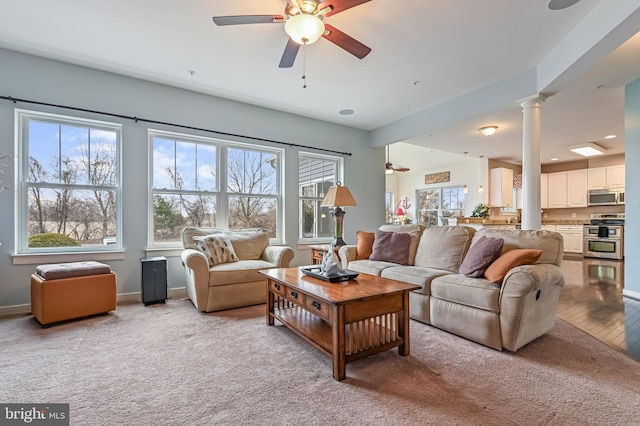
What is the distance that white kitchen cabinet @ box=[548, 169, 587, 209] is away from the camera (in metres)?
7.88

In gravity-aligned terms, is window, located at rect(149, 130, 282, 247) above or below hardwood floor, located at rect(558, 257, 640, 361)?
above

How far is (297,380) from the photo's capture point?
6.13ft

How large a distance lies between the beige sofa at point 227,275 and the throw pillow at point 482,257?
2.13 m

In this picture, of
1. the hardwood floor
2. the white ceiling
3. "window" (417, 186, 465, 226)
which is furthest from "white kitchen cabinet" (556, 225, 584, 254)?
the white ceiling

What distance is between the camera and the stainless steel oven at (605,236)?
22.9 ft

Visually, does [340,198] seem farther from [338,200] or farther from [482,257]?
[482,257]

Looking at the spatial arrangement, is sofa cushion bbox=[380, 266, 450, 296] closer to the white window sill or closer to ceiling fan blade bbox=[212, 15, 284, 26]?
ceiling fan blade bbox=[212, 15, 284, 26]

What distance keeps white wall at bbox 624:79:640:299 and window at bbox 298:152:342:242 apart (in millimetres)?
4075

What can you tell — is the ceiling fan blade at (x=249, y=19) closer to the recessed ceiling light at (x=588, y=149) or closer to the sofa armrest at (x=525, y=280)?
the sofa armrest at (x=525, y=280)

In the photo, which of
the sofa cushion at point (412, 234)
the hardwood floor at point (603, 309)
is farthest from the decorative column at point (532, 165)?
the sofa cushion at point (412, 234)

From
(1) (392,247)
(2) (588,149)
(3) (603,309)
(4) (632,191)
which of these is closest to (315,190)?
(1) (392,247)

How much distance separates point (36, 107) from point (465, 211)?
9.31 meters

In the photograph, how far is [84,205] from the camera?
11.8 feet

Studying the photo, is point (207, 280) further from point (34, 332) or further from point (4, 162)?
point (4, 162)
